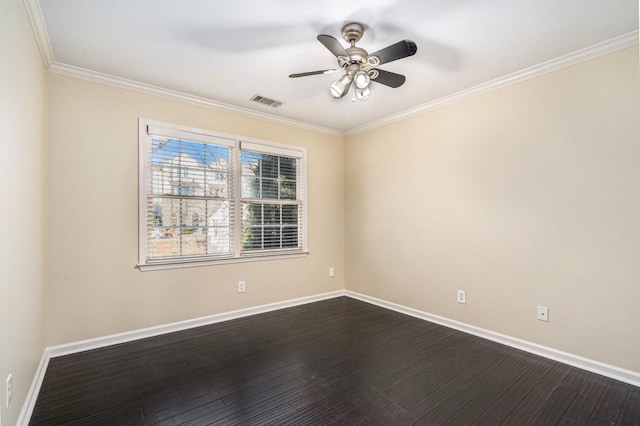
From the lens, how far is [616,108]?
2.30 m

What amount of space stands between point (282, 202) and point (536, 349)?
314 centimetres

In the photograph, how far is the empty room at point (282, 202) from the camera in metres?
1.96

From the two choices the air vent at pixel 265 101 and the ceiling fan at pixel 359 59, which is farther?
the air vent at pixel 265 101

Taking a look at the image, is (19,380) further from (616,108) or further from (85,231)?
(616,108)

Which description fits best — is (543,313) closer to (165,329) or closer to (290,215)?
(290,215)

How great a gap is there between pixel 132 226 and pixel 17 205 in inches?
51.5

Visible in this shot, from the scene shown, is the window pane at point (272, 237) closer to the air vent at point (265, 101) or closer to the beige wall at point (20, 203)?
the air vent at point (265, 101)

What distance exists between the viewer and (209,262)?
3.47m

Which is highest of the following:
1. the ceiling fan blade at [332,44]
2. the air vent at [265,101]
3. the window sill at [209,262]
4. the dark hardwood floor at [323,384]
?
the air vent at [265,101]

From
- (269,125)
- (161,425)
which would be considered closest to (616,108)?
→ (269,125)

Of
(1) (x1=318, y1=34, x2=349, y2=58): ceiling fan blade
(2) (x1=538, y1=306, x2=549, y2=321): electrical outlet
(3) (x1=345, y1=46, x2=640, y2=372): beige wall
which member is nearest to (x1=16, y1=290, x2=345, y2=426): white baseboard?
(3) (x1=345, y1=46, x2=640, y2=372): beige wall

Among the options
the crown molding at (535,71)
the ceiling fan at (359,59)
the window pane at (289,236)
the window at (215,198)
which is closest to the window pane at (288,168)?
the window at (215,198)

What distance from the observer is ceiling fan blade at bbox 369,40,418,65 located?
189 centimetres

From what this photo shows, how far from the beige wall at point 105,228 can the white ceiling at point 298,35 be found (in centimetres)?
34
